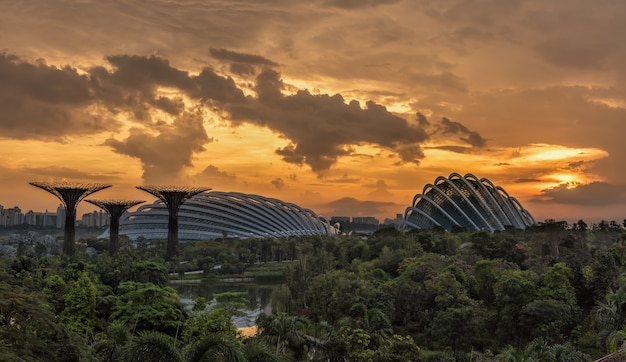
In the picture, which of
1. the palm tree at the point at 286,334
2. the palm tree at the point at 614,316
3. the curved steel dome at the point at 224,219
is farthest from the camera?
the curved steel dome at the point at 224,219

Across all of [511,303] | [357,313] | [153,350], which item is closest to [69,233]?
[357,313]

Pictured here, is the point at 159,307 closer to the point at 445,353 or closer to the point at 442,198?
the point at 445,353

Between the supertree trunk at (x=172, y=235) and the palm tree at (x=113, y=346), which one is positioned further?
the supertree trunk at (x=172, y=235)

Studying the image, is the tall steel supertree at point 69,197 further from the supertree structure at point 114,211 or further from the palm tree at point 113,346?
the palm tree at point 113,346

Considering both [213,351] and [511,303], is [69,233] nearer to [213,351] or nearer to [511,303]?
[511,303]

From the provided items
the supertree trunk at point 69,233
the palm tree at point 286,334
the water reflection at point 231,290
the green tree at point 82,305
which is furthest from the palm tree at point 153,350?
the supertree trunk at point 69,233

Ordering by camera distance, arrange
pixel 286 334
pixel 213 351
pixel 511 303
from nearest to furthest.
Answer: pixel 213 351 < pixel 286 334 < pixel 511 303
